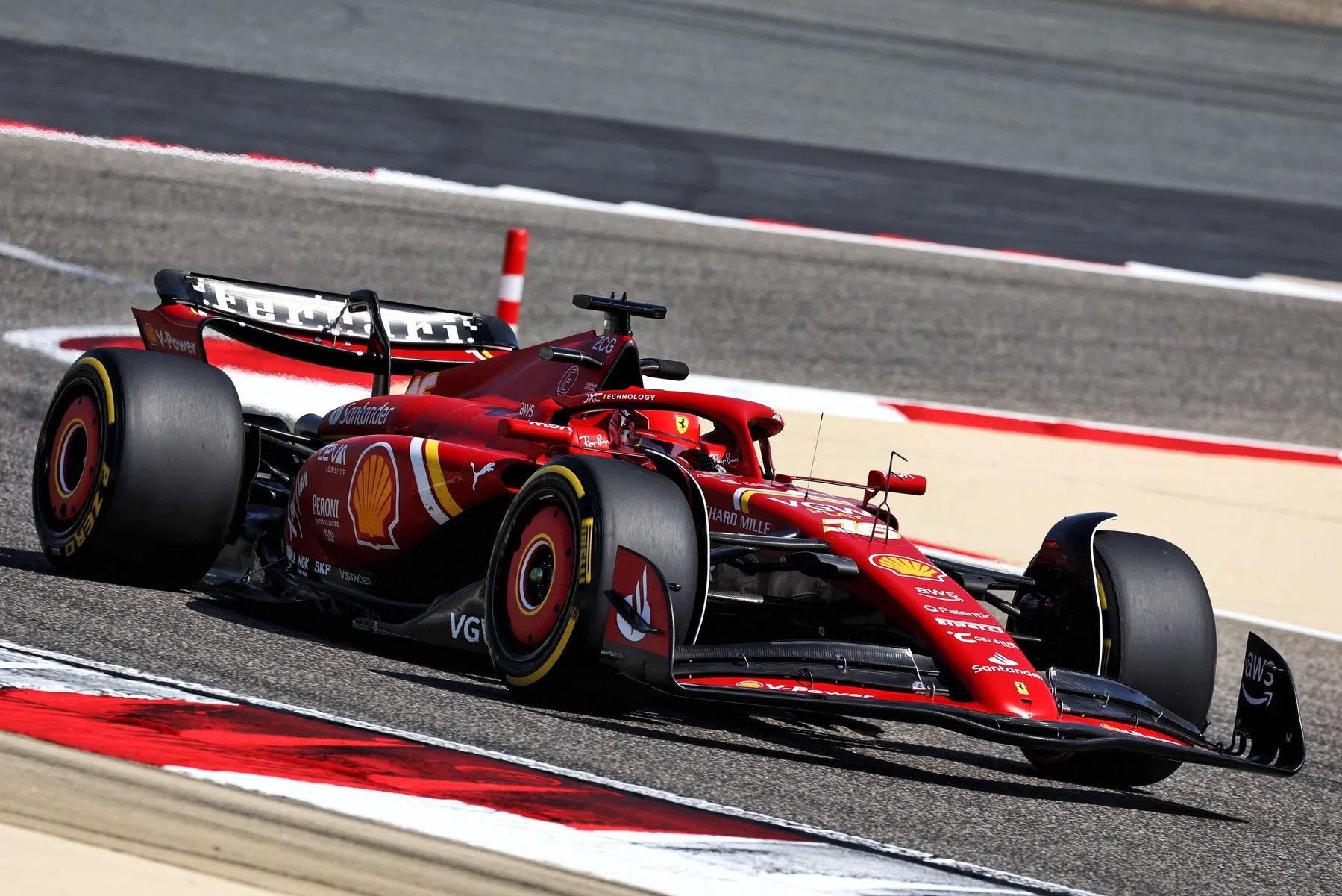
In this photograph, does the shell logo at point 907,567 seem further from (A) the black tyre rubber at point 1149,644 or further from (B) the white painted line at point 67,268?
(B) the white painted line at point 67,268

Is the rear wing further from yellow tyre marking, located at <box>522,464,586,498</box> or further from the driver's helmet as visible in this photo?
yellow tyre marking, located at <box>522,464,586,498</box>

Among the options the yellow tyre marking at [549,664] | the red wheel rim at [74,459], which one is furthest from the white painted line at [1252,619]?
the red wheel rim at [74,459]

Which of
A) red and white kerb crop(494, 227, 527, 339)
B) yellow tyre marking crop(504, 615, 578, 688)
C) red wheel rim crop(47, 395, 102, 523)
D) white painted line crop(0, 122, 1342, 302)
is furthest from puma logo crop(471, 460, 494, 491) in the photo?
white painted line crop(0, 122, 1342, 302)

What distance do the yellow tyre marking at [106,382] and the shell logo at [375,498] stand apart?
2.64 ft

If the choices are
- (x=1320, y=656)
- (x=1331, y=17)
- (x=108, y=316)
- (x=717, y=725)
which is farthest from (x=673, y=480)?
(x=1331, y=17)

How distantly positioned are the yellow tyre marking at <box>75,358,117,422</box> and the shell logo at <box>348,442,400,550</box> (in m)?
0.80

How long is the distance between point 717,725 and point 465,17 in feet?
59.6

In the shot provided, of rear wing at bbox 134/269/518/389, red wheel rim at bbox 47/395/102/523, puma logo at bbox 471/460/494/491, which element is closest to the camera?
puma logo at bbox 471/460/494/491

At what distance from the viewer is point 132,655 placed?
18.0 feet

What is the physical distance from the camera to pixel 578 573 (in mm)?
5449

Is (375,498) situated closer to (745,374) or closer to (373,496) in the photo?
(373,496)

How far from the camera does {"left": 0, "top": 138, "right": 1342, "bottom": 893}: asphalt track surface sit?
16.9 feet

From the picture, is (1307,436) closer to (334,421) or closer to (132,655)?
(334,421)

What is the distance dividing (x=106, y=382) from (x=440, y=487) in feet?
3.96
